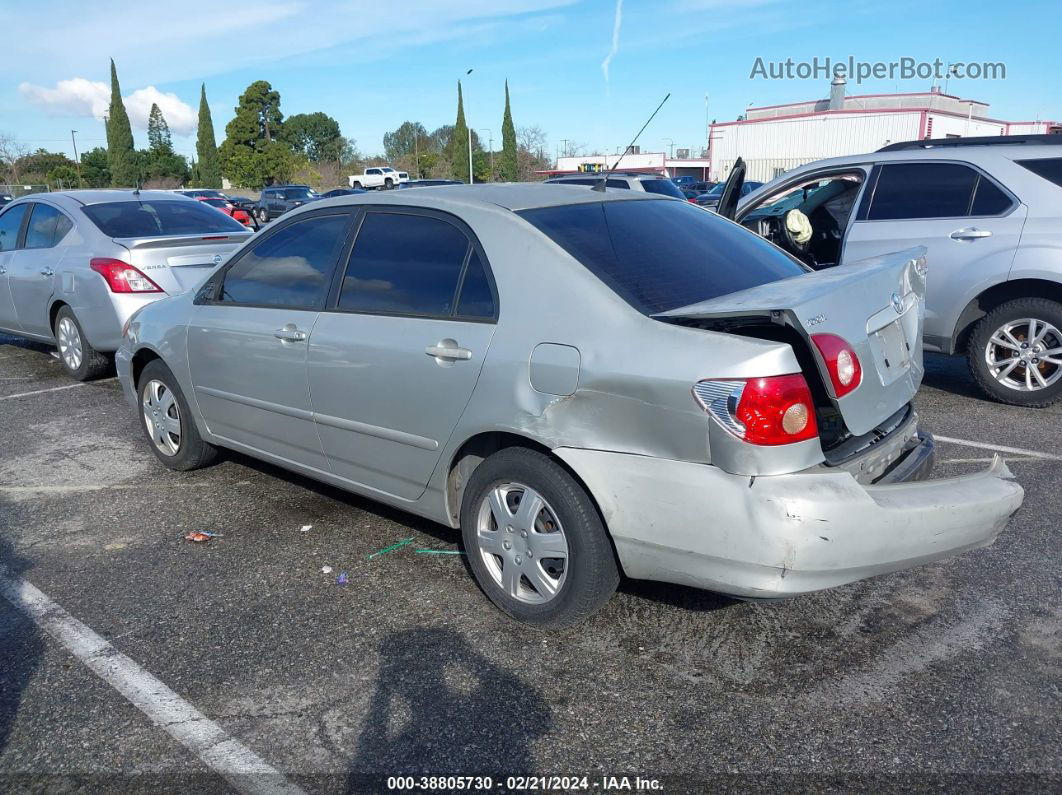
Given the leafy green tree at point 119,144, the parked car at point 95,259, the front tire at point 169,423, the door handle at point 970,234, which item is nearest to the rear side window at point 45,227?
the parked car at point 95,259

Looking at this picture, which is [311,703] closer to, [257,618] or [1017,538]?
[257,618]

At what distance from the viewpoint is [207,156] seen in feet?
205

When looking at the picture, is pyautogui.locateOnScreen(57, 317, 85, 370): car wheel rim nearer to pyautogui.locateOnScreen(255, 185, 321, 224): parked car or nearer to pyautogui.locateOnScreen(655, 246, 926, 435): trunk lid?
pyautogui.locateOnScreen(655, 246, 926, 435): trunk lid

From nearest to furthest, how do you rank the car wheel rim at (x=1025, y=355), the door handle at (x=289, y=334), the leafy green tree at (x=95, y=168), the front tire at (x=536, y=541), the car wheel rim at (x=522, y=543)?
the front tire at (x=536, y=541), the car wheel rim at (x=522, y=543), the door handle at (x=289, y=334), the car wheel rim at (x=1025, y=355), the leafy green tree at (x=95, y=168)

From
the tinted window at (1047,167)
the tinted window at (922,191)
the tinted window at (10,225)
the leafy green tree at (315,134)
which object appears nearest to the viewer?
the tinted window at (1047,167)

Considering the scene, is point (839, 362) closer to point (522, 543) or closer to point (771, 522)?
point (771, 522)

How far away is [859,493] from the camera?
2.77 m

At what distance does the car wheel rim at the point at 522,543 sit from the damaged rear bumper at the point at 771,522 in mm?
274

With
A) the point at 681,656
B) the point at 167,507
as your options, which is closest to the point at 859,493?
the point at 681,656

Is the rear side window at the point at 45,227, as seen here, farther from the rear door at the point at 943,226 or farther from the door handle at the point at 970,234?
the door handle at the point at 970,234

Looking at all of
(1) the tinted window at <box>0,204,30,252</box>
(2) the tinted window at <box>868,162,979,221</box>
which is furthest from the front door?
(1) the tinted window at <box>0,204,30,252</box>

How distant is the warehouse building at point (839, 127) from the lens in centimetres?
4728

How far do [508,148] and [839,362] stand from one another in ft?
182

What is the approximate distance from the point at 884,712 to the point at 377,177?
5092 centimetres
